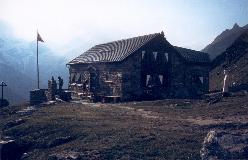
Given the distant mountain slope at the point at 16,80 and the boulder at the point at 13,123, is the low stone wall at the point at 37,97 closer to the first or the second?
the boulder at the point at 13,123

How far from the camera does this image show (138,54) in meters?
37.5

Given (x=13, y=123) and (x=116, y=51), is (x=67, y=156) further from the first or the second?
(x=116, y=51)

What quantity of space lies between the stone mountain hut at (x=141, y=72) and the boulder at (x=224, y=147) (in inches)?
860

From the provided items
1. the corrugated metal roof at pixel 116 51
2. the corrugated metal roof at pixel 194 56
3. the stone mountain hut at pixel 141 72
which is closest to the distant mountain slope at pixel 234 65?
the corrugated metal roof at pixel 194 56

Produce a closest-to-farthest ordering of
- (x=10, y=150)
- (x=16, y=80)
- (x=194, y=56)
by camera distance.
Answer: (x=10, y=150) < (x=194, y=56) < (x=16, y=80)

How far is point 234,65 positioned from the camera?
5212 cm

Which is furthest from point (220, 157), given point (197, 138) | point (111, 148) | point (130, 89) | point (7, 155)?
point (130, 89)

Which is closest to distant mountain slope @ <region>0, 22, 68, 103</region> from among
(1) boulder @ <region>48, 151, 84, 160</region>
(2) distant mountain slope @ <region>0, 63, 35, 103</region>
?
(2) distant mountain slope @ <region>0, 63, 35, 103</region>

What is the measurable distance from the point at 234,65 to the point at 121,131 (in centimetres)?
3880

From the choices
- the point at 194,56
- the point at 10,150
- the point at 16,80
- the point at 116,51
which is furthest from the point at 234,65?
the point at 16,80

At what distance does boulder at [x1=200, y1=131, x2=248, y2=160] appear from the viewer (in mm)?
13070

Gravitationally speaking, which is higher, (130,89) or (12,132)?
(130,89)

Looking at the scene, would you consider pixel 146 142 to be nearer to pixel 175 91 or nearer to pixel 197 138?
pixel 197 138

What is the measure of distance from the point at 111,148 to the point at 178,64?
2674 cm
